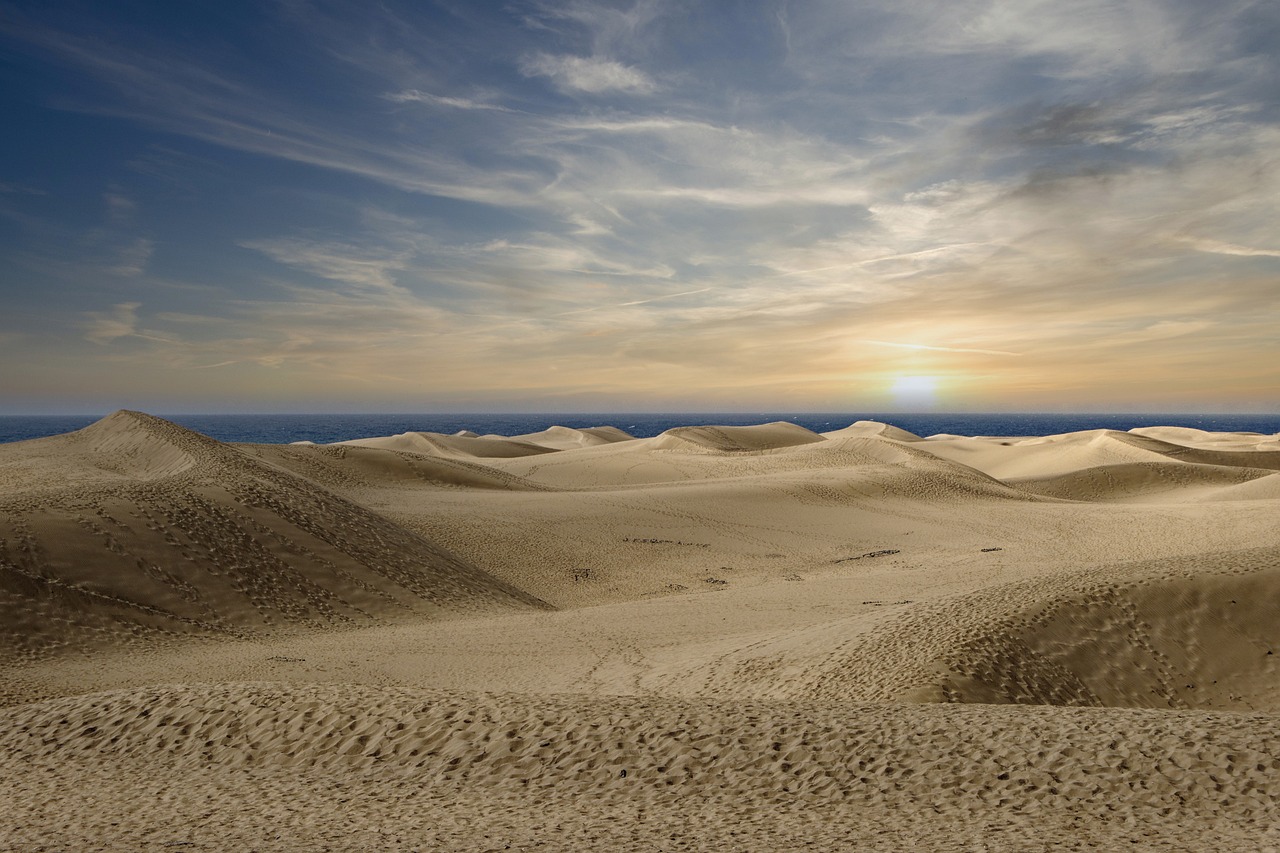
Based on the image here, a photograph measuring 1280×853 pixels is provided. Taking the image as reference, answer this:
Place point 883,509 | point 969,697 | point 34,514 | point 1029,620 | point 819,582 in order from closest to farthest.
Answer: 1. point 969,697
2. point 1029,620
3. point 34,514
4. point 819,582
5. point 883,509

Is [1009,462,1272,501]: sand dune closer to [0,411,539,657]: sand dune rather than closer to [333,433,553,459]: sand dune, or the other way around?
[0,411,539,657]: sand dune

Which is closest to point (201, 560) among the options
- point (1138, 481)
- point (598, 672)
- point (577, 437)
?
point (598, 672)

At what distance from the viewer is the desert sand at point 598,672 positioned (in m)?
6.19

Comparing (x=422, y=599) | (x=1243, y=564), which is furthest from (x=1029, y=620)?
(x=422, y=599)

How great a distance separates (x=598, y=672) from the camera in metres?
11.9

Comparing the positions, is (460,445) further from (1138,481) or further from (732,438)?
(1138,481)

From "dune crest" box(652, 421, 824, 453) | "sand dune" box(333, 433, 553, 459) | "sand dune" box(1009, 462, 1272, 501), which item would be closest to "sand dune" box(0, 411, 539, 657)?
"dune crest" box(652, 421, 824, 453)

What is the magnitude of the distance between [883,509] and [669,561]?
11.5m

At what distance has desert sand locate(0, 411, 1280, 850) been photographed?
619 cm

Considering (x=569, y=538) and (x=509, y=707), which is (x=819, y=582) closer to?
(x=569, y=538)

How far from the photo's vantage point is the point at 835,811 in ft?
20.3

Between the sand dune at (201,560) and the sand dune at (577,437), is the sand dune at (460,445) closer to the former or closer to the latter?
the sand dune at (577,437)

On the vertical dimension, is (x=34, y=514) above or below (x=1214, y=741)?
above

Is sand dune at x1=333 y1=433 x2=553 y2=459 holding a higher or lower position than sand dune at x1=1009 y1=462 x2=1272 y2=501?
higher
